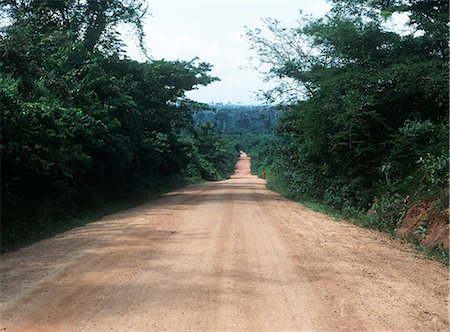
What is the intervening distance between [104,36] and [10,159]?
13300mm

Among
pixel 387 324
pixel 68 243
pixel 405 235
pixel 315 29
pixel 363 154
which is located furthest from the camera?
pixel 315 29

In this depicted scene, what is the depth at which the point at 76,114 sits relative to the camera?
1359cm

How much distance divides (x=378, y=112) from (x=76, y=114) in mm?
9747

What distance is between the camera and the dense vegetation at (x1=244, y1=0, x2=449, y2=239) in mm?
12203

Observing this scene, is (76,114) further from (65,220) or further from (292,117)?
(292,117)

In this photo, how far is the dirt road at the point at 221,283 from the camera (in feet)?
15.8

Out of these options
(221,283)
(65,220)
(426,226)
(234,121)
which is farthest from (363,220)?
(234,121)

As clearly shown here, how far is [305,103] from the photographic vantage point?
19.0m

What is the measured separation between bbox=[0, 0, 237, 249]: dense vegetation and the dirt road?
2217mm

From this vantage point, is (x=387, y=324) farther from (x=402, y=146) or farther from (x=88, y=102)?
(x=88, y=102)

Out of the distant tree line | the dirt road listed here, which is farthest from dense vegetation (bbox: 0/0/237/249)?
the distant tree line

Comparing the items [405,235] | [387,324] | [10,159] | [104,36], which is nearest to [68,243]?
[10,159]

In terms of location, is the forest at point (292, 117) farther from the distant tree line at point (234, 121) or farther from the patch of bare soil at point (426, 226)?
the distant tree line at point (234, 121)

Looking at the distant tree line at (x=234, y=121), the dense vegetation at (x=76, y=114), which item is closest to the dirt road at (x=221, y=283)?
the dense vegetation at (x=76, y=114)
